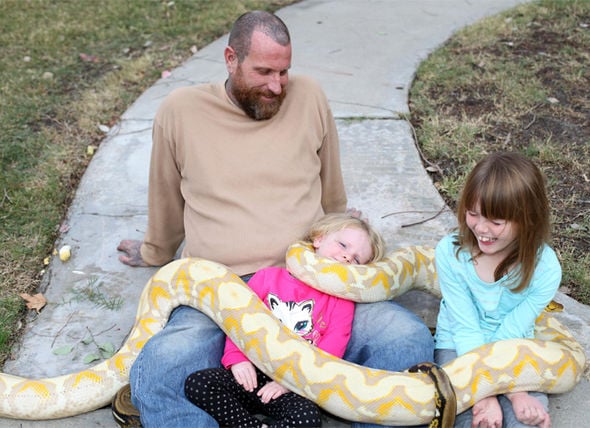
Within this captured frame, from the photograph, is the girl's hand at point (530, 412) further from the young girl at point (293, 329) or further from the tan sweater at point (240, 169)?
the tan sweater at point (240, 169)

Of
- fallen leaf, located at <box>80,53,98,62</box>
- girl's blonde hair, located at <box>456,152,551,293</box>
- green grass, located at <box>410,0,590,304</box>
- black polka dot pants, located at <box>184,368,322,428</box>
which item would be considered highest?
girl's blonde hair, located at <box>456,152,551,293</box>

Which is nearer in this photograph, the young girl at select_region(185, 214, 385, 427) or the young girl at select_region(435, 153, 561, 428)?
the young girl at select_region(435, 153, 561, 428)

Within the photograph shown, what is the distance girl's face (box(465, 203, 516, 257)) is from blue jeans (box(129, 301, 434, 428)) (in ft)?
1.96

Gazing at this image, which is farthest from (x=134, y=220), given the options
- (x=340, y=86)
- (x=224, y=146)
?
(x=340, y=86)

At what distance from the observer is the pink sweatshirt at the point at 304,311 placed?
11.4 ft

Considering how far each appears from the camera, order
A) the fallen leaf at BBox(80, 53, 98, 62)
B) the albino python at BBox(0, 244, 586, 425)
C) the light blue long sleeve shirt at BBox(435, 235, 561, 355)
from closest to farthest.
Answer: the albino python at BBox(0, 244, 586, 425)
the light blue long sleeve shirt at BBox(435, 235, 561, 355)
the fallen leaf at BBox(80, 53, 98, 62)

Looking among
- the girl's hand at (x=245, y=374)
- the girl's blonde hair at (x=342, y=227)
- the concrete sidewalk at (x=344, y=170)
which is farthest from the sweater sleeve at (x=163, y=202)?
the girl's hand at (x=245, y=374)

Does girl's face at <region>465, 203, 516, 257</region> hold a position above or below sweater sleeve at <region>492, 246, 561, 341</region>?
above

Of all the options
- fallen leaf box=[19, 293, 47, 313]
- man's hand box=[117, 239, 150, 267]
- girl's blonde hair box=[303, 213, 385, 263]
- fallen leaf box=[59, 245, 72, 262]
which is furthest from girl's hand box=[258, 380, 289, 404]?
fallen leaf box=[59, 245, 72, 262]

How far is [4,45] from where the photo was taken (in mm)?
8359

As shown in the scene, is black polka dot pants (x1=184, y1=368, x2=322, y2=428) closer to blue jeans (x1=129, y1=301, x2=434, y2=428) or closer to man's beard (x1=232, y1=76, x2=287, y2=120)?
blue jeans (x1=129, y1=301, x2=434, y2=428)

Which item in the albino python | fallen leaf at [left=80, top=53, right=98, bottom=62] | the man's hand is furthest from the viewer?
fallen leaf at [left=80, top=53, right=98, bottom=62]

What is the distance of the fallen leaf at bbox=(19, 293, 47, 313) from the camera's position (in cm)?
431

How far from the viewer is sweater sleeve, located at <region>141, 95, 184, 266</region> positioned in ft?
13.4
